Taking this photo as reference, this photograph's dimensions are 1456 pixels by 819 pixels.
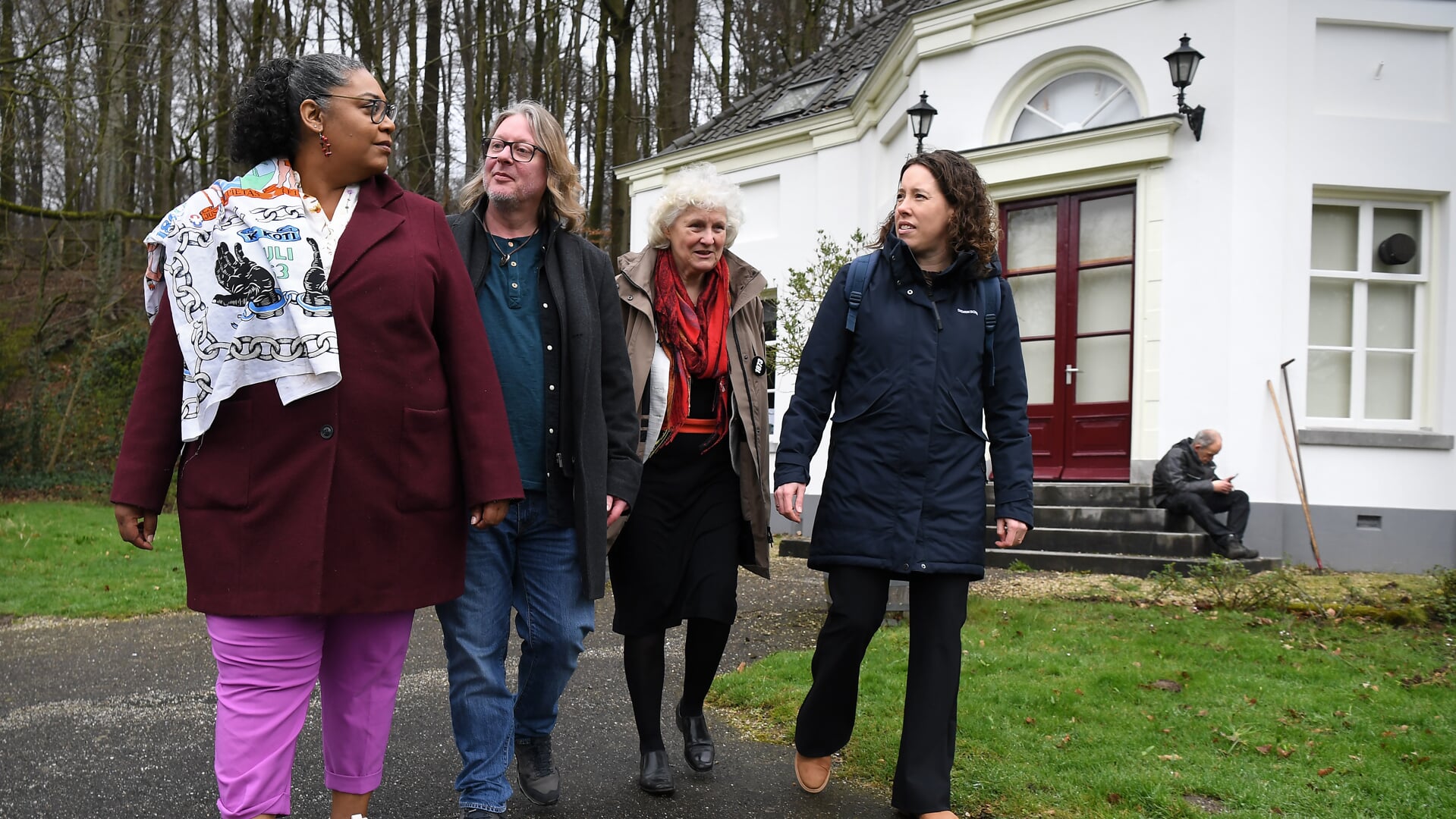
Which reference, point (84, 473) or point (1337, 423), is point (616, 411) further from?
point (84, 473)

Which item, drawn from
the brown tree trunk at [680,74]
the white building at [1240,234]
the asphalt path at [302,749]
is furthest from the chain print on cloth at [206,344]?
the brown tree trunk at [680,74]

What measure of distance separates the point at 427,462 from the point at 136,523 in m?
0.68

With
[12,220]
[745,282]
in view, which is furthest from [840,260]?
[12,220]

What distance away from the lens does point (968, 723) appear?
4.48m

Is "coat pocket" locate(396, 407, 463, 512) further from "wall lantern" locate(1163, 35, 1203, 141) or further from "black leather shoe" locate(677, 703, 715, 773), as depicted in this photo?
"wall lantern" locate(1163, 35, 1203, 141)

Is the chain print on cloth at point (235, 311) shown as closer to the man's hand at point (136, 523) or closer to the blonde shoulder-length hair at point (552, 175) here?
the man's hand at point (136, 523)

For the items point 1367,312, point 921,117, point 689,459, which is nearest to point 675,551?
point 689,459

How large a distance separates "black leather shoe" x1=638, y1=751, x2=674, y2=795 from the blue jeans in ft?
1.31

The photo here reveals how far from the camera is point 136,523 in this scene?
2670mm

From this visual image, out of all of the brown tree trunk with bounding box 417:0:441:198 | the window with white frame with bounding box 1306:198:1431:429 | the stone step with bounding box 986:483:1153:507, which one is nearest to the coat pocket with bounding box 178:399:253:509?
the stone step with bounding box 986:483:1153:507

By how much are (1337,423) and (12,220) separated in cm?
2486

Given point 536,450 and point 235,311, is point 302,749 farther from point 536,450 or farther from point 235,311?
point 235,311

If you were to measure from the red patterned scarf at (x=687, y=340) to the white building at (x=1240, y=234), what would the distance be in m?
7.49

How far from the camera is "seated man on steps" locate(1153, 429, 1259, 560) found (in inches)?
370
